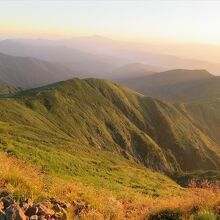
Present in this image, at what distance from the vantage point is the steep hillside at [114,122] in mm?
83625

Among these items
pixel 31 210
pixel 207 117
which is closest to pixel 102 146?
pixel 31 210

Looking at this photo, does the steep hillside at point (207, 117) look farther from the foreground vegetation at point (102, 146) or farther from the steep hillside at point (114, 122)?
the steep hillside at point (114, 122)

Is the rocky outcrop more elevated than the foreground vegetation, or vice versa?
the rocky outcrop

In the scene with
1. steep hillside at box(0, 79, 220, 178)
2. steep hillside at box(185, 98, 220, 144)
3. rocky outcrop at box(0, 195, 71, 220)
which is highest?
rocky outcrop at box(0, 195, 71, 220)

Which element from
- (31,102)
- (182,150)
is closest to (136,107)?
(182,150)

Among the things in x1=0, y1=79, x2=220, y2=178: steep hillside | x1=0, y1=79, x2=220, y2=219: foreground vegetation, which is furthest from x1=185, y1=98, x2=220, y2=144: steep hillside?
x1=0, y1=79, x2=220, y2=178: steep hillside

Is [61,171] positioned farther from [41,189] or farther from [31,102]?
[31,102]

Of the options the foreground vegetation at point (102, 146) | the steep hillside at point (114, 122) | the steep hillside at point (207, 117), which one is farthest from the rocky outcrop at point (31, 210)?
the steep hillside at point (207, 117)

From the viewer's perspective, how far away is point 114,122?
112125mm

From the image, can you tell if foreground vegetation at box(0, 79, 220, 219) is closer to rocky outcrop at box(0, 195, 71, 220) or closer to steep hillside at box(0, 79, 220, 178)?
steep hillside at box(0, 79, 220, 178)

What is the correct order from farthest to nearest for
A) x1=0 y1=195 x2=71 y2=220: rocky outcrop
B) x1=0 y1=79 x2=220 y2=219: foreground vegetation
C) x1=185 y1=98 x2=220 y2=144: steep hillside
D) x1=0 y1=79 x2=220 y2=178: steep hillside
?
1. x1=185 y1=98 x2=220 y2=144: steep hillside
2. x1=0 y1=79 x2=220 y2=178: steep hillside
3. x1=0 y1=79 x2=220 y2=219: foreground vegetation
4. x1=0 y1=195 x2=71 y2=220: rocky outcrop

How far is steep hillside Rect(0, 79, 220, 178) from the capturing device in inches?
3292

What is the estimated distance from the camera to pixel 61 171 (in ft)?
104

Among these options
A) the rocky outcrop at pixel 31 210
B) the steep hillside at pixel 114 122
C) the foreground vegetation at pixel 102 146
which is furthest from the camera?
the steep hillside at pixel 114 122
